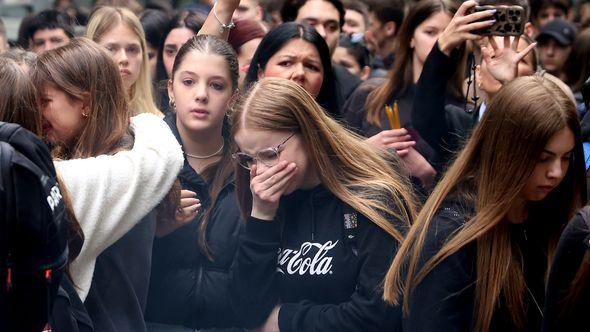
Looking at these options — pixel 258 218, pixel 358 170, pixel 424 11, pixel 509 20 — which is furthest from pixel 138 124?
pixel 424 11

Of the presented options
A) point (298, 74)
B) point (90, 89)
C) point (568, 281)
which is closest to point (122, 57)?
point (298, 74)

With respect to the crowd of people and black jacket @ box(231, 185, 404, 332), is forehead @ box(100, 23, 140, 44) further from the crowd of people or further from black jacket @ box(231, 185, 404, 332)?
black jacket @ box(231, 185, 404, 332)

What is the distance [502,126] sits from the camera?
3.25 metres

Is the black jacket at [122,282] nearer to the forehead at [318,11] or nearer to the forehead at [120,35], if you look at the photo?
the forehead at [120,35]

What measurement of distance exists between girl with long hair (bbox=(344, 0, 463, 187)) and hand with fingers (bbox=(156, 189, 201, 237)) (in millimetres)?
1506

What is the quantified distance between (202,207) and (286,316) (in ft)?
2.47

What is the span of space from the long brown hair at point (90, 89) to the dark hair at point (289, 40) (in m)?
1.30

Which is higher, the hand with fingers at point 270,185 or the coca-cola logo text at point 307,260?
the hand with fingers at point 270,185

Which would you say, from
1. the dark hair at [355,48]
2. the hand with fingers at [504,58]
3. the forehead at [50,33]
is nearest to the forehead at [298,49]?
the hand with fingers at [504,58]

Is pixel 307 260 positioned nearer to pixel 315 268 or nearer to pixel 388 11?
pixel 315 268

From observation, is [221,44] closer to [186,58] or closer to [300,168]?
[186,58]

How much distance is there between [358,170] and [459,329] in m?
0.92

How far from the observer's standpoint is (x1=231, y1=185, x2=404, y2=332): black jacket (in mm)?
3727

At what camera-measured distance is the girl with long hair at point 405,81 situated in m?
5.59
